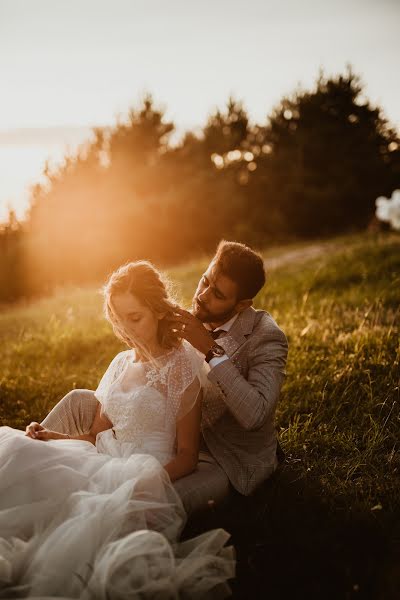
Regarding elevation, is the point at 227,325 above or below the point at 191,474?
above

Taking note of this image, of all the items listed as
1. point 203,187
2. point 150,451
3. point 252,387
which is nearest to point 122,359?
point 150,451

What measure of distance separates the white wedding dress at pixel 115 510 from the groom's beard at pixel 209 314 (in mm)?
354

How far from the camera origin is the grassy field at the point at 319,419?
2.96 metres

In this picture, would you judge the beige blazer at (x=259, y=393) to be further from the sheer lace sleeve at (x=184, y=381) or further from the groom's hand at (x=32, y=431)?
the groom's hand at (x=32, y=431)

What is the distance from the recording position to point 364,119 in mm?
26375

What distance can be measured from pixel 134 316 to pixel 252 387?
0.83m

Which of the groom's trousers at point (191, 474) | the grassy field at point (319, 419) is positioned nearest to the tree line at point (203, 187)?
the grassy field at point (319, 419)

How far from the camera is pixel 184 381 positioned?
3150 millimetres

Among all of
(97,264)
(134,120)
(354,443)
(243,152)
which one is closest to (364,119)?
(243,152)

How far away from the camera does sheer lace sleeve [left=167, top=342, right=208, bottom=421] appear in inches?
123

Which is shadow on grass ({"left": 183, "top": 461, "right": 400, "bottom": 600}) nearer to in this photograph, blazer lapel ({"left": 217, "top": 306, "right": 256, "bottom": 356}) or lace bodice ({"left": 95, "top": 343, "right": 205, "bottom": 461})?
lace bodice ({"left": 95, "top": 343, "right": 205, "bottom": 461})

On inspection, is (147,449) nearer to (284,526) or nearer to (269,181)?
(284,526)

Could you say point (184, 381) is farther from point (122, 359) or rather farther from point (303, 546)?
point (303, 546)

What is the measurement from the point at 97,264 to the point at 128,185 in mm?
6659
